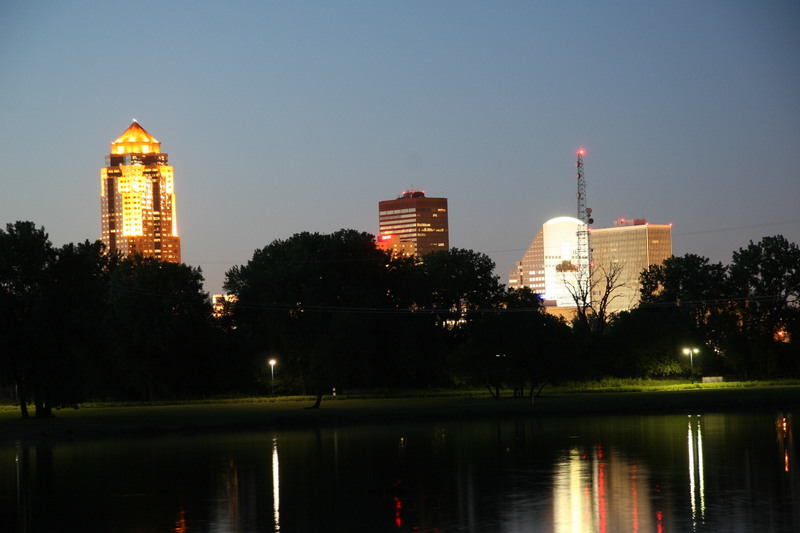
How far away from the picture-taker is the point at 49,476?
31.0 metres

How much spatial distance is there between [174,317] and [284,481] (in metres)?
70.6

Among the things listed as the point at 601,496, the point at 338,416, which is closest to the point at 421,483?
the point at 601,496

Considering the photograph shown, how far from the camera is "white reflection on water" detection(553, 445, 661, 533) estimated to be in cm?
1986

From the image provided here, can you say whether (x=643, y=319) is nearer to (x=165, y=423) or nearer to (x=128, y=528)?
(x=165, y=423)

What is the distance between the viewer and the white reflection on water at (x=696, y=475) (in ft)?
68.8

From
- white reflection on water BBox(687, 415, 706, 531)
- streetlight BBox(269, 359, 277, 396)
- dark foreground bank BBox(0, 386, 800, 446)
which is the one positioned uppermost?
streetlight BBox(269, 359, 277, 396)

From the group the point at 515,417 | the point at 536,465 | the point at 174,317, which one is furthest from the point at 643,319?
the point at 536,465

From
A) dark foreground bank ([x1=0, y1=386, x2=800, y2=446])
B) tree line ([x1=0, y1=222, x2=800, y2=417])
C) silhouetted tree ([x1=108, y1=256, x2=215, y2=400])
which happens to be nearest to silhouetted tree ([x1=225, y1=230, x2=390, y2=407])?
tree line ([x1=0, y1=222, x2=800, y2=417])

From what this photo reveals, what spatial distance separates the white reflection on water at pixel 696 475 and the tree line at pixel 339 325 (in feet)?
112

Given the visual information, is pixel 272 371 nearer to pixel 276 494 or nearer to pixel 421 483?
pixel 421 483

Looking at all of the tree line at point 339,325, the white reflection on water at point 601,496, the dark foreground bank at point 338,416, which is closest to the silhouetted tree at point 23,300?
the tree line at point 339,325

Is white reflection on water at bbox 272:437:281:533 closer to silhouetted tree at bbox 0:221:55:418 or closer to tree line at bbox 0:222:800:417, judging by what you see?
silhouetted tree at bbox 0:221:55:418

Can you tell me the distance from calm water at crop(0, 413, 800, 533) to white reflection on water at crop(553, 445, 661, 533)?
0.16 ft

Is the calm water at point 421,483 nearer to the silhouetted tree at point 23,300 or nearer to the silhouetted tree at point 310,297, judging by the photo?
the silhouetted tree at point 23,300
